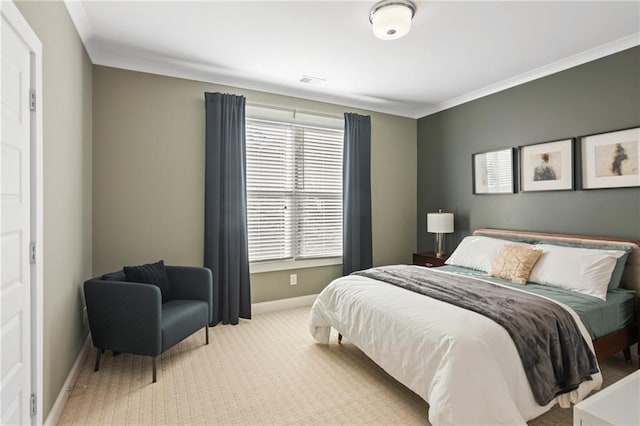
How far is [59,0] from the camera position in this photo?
2.20 metres

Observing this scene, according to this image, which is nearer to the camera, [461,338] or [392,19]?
[461,338]

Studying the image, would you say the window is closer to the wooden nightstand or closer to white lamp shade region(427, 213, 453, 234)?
Result: the wooden nightstand

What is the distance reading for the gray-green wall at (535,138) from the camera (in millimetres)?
2988

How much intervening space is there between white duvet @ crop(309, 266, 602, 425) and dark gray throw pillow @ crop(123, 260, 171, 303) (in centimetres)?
178

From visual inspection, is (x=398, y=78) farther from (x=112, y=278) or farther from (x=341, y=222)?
(x=112, y=278)

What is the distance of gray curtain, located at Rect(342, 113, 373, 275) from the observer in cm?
450

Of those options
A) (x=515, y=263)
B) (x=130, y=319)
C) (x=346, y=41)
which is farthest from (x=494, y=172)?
(x=130, y=319)

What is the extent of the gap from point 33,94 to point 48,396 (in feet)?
5.59

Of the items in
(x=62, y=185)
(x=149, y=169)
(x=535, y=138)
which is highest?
(x=535, y=138)

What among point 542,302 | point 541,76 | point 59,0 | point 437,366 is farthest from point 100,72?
point 541,76

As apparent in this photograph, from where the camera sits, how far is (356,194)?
4547 millimetres

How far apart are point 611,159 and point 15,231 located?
14.4 feet

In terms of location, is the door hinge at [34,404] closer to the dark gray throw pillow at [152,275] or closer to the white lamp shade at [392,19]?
the dark gray throw pillow at [152,275]

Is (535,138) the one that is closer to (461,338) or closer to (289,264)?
(461,338)
